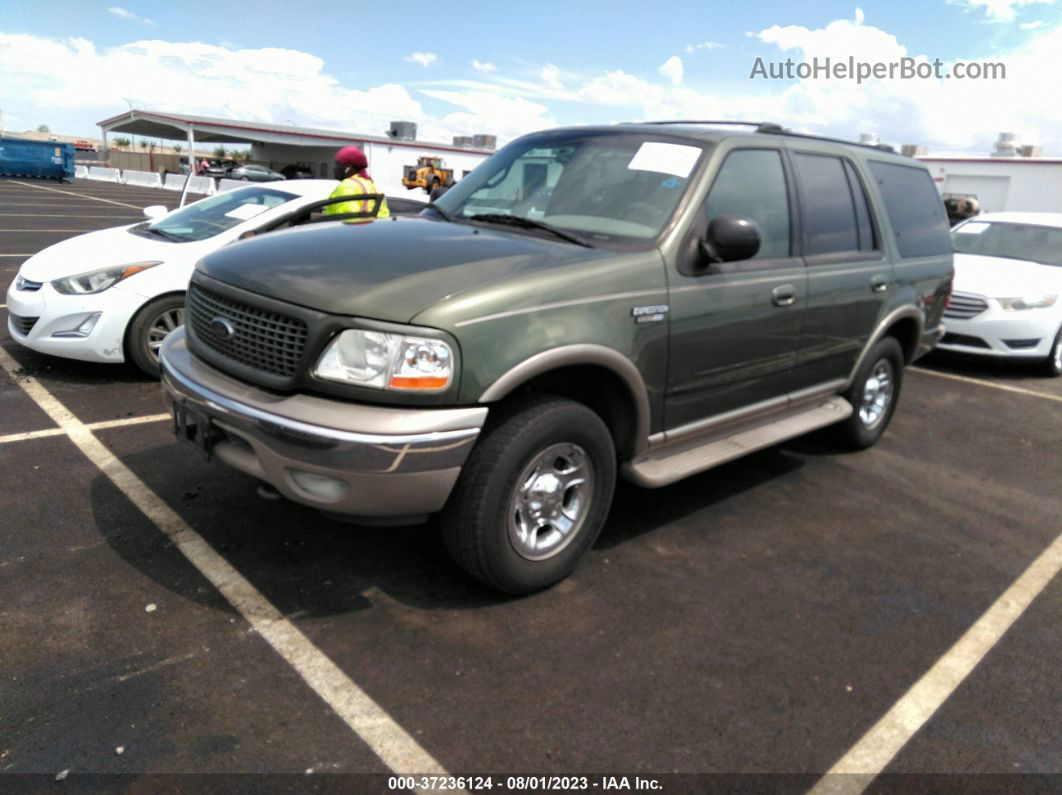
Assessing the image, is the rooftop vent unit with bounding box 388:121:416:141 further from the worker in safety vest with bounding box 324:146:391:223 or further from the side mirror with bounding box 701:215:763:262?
the side mirror with bounding box 701:215:763:262

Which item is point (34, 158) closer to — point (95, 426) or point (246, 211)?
point (246, 211)

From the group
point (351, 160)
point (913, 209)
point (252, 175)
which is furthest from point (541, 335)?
point (252, 175)

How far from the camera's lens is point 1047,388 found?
7.88m

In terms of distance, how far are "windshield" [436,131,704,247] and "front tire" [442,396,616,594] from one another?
902 millimetres

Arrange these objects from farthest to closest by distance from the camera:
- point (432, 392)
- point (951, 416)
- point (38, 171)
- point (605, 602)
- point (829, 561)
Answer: point (38, 171) < point (951, 416) < point (829, 561) < point (605, 602) < point (432, 392)

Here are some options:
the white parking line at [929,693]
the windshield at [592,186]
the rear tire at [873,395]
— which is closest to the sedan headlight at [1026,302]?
the rear tire at [873,395]

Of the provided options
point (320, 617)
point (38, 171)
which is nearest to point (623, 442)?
point (320, 617)

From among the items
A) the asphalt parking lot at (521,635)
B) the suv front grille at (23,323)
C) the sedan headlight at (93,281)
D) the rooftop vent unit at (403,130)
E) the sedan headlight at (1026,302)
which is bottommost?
the asphalt parking lot at (521,635)

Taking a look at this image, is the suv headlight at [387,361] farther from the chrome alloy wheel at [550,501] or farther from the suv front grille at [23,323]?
the suv front grille at [23,323]

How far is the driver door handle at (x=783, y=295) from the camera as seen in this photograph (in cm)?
396

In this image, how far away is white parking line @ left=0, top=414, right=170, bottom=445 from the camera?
4.59m

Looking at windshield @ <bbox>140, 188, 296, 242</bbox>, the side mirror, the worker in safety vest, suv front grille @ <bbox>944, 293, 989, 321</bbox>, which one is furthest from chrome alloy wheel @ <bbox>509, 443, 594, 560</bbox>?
suv front grille @ <bbox>944, 293, 989, 321</bbox>

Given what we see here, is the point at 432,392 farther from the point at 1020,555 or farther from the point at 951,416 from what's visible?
the point at 951,416

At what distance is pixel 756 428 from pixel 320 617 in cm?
246
